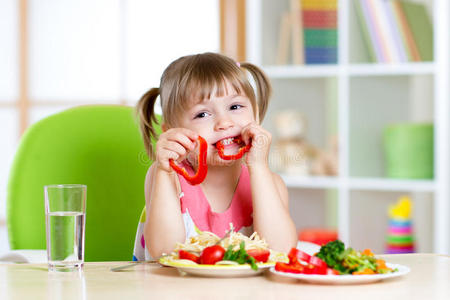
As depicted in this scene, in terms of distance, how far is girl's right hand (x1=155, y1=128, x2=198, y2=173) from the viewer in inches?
47.1

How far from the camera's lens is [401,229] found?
2771 mm

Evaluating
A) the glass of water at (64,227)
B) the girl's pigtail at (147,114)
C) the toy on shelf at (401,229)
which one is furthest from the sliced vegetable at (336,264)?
the toy on shelf at (401,229)

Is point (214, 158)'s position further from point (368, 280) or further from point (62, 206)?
point (368, 280)

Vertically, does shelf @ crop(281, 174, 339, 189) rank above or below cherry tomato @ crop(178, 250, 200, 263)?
A: below

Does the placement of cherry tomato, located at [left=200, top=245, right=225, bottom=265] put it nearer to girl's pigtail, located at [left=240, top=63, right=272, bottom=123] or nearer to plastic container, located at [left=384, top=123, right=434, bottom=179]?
girl's pigtail, located at [left=240, top=63, right=272, bottom=123]

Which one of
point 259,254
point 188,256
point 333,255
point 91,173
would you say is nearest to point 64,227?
point 188,256

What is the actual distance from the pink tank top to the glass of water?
0.46 m

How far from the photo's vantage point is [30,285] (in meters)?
0.87

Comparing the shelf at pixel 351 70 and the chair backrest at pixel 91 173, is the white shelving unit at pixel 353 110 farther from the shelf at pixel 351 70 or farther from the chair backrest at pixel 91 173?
the chair backrest at pixel 91 173

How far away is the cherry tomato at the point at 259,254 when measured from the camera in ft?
3.09

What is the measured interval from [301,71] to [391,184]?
2.12 ft

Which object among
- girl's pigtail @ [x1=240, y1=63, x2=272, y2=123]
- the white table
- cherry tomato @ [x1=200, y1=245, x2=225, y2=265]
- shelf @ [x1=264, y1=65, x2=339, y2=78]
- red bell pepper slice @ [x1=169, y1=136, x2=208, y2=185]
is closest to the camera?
the white table

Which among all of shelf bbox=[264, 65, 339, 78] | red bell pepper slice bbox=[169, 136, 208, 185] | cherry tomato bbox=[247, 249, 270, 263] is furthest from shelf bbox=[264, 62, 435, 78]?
cherry tomato bbox=[247, 249, 270, 263]

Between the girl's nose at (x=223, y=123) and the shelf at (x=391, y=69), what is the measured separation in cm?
157
